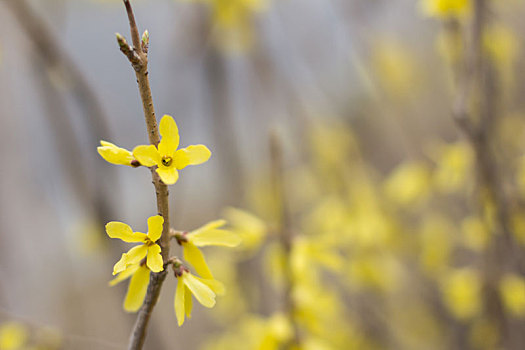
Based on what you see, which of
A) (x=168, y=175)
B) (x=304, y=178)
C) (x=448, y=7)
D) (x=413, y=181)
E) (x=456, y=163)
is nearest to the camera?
(x=168, y=175)

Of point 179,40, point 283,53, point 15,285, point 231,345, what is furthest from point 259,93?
point 15,285

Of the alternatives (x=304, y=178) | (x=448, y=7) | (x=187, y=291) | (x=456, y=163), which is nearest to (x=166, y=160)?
(x=187, y=291)

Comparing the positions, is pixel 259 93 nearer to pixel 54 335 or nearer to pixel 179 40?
pixel 179 40

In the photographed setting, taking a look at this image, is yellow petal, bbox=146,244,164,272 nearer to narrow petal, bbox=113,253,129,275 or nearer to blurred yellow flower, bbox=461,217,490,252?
narrow petal, bbox=113,253,129,275

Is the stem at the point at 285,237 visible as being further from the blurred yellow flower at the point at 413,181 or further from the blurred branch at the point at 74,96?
the blurred branch at the point at 74,96

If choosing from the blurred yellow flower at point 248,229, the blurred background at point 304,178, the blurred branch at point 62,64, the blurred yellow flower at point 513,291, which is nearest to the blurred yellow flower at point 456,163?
the blurred background at point 304,178

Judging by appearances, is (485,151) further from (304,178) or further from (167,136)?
(304,178)
